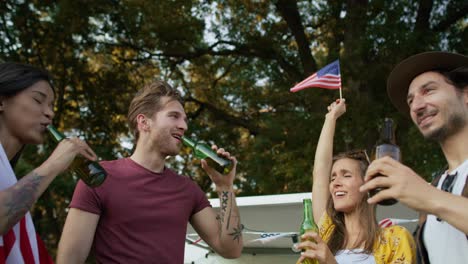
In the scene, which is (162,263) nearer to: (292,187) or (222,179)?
(222,179)

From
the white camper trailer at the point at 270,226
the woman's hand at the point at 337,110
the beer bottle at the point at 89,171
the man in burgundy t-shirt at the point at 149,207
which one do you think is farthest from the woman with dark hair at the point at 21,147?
the white camper trailer at the point at 270,226

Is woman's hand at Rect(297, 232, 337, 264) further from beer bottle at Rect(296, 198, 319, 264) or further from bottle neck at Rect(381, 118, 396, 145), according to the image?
bottle neck at Rect(381, 118, 396, 145)

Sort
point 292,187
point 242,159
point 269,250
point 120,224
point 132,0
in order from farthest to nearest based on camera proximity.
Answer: point 242,159 < point 132,0 < point 292,187 < point 269,250 < point 120,224

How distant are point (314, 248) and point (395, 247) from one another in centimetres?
77

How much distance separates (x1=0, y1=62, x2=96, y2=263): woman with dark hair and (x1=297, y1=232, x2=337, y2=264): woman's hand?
1011 millimetres

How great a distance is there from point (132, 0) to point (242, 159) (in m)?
4.20

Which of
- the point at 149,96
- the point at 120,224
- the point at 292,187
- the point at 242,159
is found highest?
the point at 242,159

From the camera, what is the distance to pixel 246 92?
13.6 meters

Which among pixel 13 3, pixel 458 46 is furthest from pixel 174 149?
pixel 13 3

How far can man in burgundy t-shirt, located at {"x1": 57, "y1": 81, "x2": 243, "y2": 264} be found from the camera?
2.89 metres

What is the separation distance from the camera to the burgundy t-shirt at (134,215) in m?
2.90

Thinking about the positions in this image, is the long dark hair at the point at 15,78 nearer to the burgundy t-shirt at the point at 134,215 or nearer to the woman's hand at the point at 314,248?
the burgundy t-shirt at the point at 134,215

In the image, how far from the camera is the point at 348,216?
11.0 ft

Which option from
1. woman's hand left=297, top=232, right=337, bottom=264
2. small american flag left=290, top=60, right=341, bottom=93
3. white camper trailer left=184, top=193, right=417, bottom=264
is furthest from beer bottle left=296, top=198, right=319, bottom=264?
small american flag left=290, top=60, right=341, bottom=93
